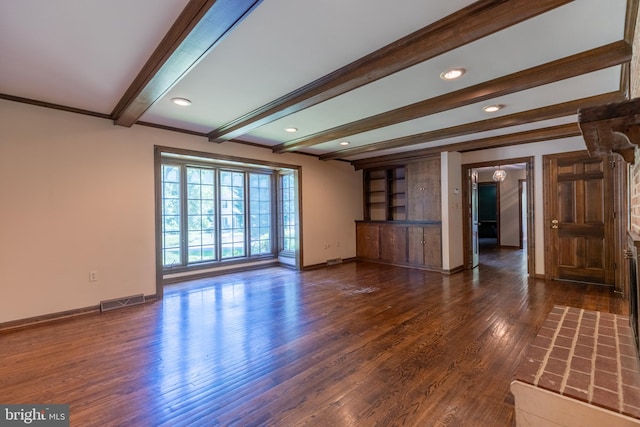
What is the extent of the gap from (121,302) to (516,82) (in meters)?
5.01

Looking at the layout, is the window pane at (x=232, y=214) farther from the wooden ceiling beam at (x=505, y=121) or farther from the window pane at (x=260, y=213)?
the wooden ceiling beam at (x=505, y=121)

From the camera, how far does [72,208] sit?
11.1 feet

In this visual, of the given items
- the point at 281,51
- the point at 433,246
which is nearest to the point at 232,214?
the point at 433,246

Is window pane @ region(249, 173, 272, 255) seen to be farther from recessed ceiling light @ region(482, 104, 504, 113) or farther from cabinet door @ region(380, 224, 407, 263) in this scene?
recessed ceiling light @ region(482, 104, 504, 113)

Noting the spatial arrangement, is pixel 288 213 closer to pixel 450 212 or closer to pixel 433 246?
pixel 433 246

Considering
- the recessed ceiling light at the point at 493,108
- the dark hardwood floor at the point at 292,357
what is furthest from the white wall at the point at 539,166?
the recessed ceiling light at the point at 493,108

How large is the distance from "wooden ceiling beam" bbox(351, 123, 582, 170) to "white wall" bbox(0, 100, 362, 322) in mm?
3879

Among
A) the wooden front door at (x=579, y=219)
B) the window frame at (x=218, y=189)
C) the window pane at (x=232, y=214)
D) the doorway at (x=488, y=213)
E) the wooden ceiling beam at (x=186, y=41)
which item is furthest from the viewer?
the doorway at (x=488, y=213)

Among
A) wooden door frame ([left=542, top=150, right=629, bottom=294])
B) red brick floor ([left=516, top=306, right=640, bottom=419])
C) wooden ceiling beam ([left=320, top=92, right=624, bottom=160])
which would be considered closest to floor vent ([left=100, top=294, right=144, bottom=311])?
red brick floor ([left=516, top=306, right=640, bottom=419])

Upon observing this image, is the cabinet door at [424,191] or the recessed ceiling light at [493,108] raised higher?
the recessed ceiling light at [493,108]

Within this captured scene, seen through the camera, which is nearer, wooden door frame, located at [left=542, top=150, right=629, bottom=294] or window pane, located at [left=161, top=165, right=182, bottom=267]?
wooden door frame, located at [left=542, top=150, right=629, bottom=294]

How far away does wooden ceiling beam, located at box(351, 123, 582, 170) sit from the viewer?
13.6 feet

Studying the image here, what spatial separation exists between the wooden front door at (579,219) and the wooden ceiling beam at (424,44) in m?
4.02

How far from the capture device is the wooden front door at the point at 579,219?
4254mm
